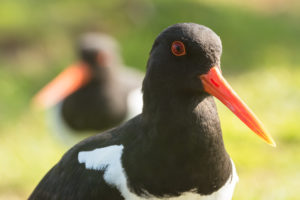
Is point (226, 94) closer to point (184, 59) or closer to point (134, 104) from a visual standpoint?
point (184, 59)

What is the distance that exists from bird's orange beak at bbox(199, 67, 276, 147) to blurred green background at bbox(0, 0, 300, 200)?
7.26ft

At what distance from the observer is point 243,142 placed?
8.02 meters

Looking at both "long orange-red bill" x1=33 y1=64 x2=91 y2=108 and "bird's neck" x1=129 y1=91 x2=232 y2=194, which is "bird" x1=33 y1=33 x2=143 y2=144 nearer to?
"long orange-red bill" x1=33 y1=64 x2=91 y2=108

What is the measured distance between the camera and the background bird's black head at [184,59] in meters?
3.62

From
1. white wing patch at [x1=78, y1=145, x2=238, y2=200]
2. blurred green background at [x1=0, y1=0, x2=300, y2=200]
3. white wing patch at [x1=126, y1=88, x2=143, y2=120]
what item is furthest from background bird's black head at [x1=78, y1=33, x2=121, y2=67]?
white wing patch at [x1=78, y1=145, x2=238, y2=200]

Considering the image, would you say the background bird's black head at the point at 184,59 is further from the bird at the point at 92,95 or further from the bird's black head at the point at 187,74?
the bird at the point at 92,95

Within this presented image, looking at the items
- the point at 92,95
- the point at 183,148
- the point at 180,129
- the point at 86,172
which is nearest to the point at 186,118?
the point at 180,129

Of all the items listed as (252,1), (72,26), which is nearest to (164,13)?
(72,26)

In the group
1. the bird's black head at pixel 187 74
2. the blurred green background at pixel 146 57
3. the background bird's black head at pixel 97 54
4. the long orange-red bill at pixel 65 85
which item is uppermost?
the bird's black head at pixel 187 74

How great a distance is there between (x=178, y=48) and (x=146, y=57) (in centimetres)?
812

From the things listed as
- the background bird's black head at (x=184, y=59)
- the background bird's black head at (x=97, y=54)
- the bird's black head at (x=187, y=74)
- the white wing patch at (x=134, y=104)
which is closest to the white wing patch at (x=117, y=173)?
the bird's black head at (x=187, y=74)

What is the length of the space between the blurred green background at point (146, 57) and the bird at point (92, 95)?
0.42 metres

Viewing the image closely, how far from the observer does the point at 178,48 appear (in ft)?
12.0

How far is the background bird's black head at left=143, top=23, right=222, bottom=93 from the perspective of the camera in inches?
142
